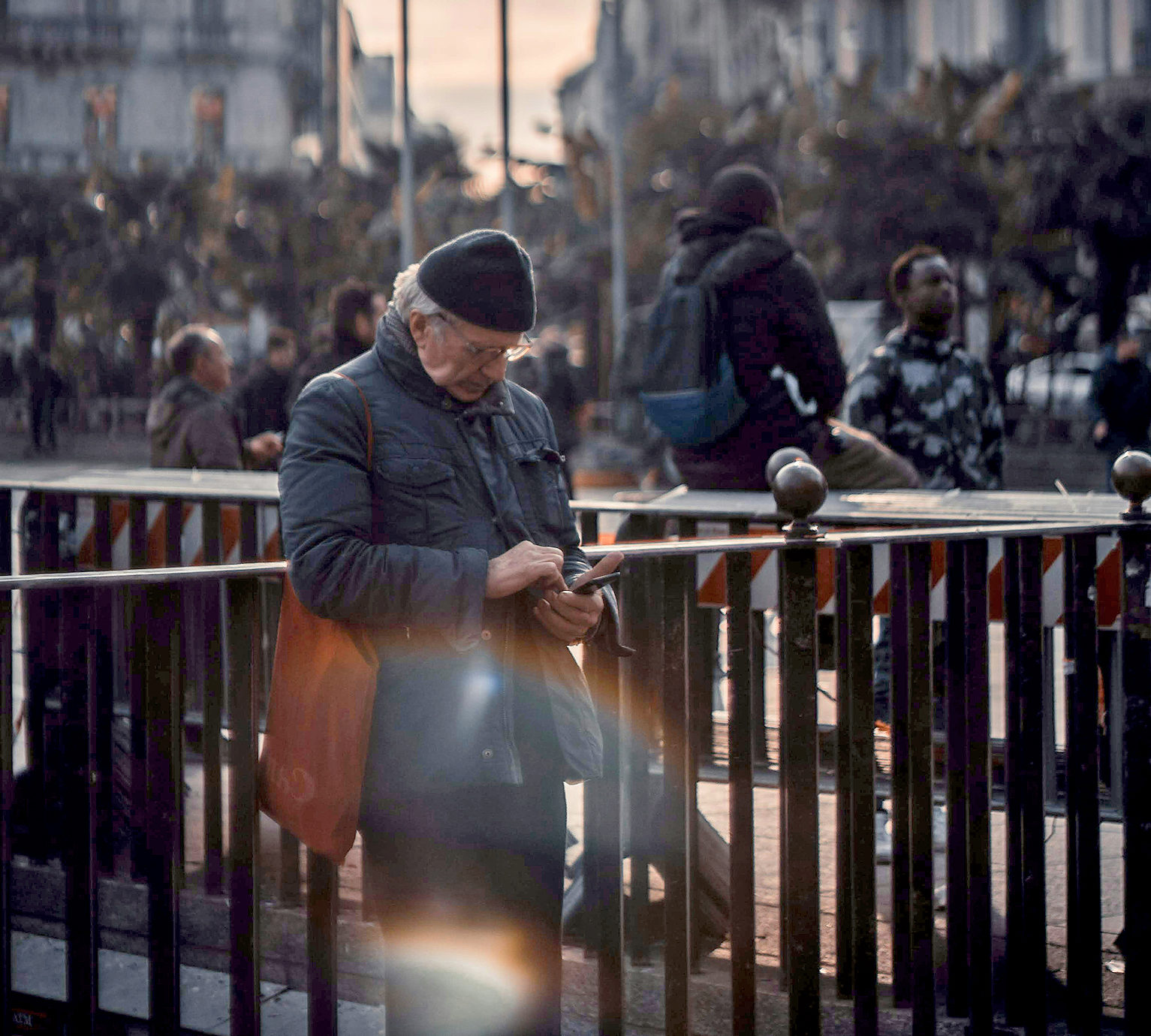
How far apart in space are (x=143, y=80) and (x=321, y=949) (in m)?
57.6

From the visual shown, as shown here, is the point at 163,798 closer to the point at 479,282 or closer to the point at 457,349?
the point at 457,349

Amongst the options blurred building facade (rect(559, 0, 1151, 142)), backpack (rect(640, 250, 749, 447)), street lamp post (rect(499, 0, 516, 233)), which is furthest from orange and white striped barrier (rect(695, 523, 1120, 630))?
blurred building facade (rect(559, 0, 1151, 142))

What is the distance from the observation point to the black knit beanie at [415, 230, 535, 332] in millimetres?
2988

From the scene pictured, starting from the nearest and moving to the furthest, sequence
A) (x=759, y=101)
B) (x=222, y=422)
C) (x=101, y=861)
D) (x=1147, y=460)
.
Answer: (x=1147, y=460) < (x=101, y=861) < (x=222, y=422) < (x=759, y=101)

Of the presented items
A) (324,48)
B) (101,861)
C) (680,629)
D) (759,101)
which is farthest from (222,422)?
(324,48)

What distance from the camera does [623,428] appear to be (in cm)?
2708

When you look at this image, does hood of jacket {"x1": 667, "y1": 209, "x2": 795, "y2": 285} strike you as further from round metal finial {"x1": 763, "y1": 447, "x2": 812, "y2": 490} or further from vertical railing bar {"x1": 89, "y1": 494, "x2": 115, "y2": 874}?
vertical railing bar {"x1": 89, "y1": 494, "x2": 115, "y2": 874}

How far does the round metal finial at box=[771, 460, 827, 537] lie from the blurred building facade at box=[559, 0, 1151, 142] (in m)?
24.4

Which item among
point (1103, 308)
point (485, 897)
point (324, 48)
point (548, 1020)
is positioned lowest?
point (548, 1020)

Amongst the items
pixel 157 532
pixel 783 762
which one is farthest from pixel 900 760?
pixel 157 532

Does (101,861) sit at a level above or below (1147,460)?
below

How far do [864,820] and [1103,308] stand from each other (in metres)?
22.0

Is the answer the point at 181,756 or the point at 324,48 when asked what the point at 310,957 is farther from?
the point at 324,48

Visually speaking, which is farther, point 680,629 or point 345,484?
point 680,629
